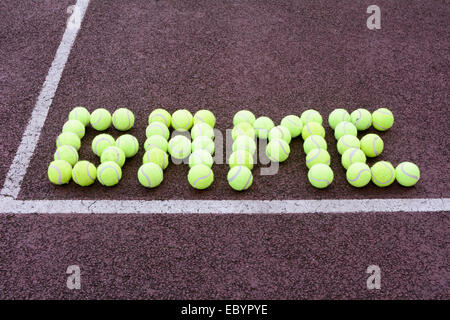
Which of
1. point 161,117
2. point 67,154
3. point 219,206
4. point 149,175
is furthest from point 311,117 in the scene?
point 67,154

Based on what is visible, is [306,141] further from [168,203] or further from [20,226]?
[20,226]

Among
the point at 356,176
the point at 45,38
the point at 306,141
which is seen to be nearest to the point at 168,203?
the point at 306,141

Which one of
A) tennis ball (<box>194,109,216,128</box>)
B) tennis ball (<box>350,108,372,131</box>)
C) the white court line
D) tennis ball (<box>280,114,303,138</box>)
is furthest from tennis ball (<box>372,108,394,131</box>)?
the white court line

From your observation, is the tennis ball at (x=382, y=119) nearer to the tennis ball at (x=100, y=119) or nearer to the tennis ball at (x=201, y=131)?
the tennis ball at (x=201, y=131)

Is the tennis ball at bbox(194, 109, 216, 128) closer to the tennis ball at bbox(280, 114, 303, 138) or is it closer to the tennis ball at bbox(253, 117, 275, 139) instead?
the tennis ball at bbox(253, 117, 275, 139)

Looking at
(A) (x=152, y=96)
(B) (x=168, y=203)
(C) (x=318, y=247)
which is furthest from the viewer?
(A) (x=152, y=96)

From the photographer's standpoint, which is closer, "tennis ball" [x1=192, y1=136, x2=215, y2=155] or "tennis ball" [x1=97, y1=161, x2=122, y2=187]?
"tennis ball" [x1=97, y1=161, x2=122, y2=187]
